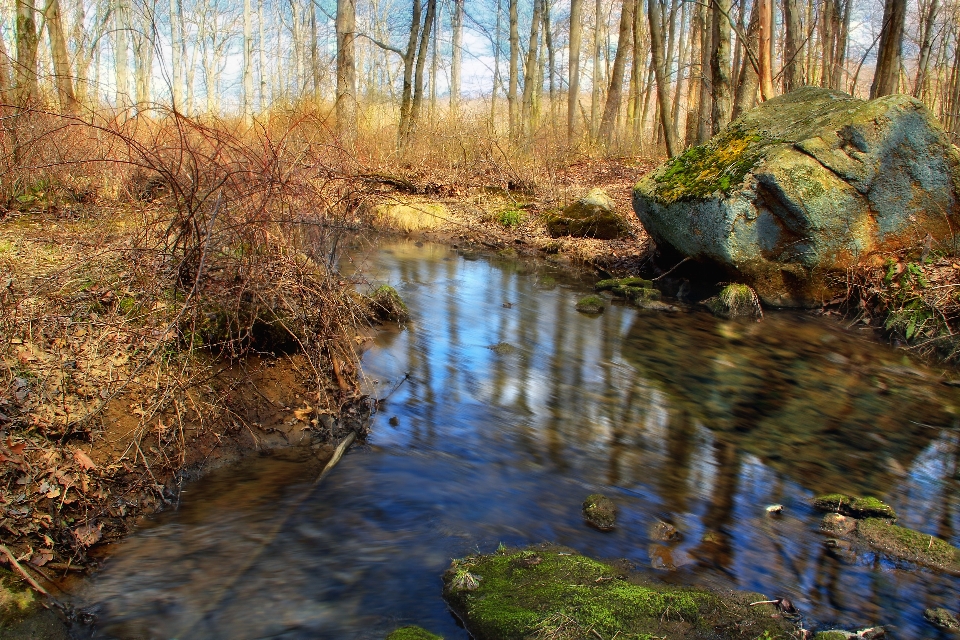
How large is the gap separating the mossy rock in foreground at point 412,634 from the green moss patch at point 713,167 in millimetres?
7627

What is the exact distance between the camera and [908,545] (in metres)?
3.94

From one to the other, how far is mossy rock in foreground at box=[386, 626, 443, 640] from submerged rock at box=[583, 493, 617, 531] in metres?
1.40

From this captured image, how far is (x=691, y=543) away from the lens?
393 centimetres

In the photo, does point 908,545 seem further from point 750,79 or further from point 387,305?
point 750,79

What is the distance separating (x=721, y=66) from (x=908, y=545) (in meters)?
9.83

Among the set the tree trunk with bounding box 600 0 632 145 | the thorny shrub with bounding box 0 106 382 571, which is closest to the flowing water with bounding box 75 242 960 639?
the thorny shrub with bounding box 0 106 382 571

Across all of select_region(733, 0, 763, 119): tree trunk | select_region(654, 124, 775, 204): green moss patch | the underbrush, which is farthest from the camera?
select_region(733, 0, 763, 119): tree trunk

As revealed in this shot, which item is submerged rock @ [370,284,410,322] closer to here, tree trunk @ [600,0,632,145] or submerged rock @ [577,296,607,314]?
submerged rock @ [577,296,607,314]

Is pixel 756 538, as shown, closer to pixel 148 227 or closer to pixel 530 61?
pixel 148 227

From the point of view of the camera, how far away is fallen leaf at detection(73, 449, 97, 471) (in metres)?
3.67

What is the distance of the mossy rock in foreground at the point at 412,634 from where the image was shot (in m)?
2.98

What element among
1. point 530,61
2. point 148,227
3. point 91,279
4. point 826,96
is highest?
point 530,61

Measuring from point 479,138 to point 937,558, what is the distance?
1325cm

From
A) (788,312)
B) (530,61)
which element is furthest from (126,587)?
(530,61)
